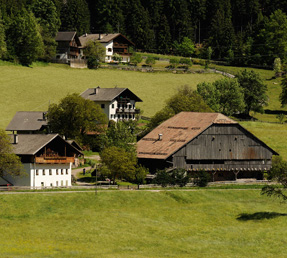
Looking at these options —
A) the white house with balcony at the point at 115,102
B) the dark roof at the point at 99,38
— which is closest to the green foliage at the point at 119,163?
the white house with balcony at the point at 115,102

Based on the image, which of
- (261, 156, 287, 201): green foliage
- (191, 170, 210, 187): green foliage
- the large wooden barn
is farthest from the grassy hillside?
(191, 170, 210, 187): green foliage

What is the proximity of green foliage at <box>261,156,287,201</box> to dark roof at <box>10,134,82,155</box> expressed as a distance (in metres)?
24.8

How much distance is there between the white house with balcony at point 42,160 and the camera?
84688 mm

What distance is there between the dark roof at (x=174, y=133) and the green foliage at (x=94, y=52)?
65665 millimetres

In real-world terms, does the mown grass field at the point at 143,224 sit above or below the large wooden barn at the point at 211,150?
below

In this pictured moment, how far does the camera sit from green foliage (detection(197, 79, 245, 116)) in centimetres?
13475

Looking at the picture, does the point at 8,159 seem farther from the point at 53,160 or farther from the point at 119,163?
the point at 119,163

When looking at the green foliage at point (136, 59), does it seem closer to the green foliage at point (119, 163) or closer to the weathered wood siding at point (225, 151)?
the weathered wood siding at point (225, 151)

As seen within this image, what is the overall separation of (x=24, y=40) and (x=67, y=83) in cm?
1527

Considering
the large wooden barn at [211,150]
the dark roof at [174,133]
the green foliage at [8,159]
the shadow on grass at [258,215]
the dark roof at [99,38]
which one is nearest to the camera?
the shadow on grass at [258,215]

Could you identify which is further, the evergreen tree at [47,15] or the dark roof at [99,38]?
the dark roof at [99,38]

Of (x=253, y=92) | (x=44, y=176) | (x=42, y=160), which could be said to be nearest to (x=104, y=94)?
(x=253, y=92)

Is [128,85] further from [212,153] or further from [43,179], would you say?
[43,179]

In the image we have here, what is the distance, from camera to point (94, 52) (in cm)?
17425
